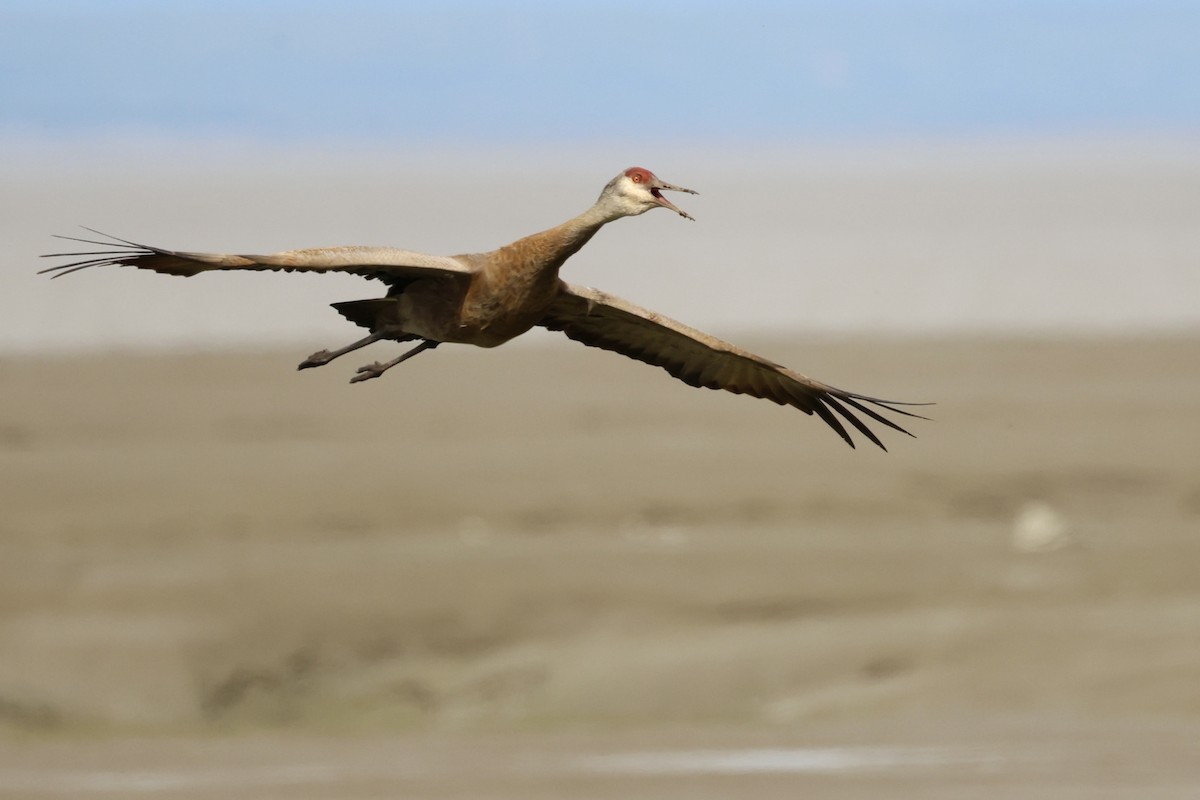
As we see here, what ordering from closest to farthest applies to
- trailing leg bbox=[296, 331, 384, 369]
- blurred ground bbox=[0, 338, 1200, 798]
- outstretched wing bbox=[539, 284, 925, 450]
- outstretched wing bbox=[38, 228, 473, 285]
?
outstretched wing bbox=[38, 228, 473, 285] → trailing leg bbox=[296, 331, 384, 369] → outstretched wing bbox=[539, 284, 925, 450] → blurred ground bbox=[0, 338, 1200, 798]

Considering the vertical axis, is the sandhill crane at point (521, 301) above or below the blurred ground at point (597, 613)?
above

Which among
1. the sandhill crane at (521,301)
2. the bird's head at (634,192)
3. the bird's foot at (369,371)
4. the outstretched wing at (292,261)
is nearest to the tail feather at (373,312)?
the sandhill crane at (521,301)

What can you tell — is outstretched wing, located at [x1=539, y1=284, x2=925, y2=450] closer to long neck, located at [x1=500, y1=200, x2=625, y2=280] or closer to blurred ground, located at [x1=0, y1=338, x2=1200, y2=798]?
long neck, located at [x1=500, y1=200, x2=625, y2=280]

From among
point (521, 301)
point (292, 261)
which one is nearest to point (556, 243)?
point (521, 301)

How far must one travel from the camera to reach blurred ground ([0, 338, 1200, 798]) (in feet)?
74.5

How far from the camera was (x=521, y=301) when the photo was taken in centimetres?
1102

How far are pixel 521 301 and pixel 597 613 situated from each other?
13.9m

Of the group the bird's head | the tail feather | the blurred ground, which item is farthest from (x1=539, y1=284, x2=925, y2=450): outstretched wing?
the blurred ground

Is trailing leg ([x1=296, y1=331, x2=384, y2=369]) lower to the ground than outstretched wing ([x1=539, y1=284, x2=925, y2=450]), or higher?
lower

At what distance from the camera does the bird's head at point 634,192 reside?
34.4 ft

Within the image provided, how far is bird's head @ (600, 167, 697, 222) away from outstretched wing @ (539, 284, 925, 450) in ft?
4.26

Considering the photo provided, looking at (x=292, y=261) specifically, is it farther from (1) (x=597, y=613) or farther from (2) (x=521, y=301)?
(1) (x=597, y=613)

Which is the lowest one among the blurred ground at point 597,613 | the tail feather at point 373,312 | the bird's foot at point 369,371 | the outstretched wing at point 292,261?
the blurred ground at point 597,613

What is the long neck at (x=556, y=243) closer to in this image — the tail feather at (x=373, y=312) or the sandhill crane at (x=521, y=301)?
the sandhill crane at (x=521, y=301)
